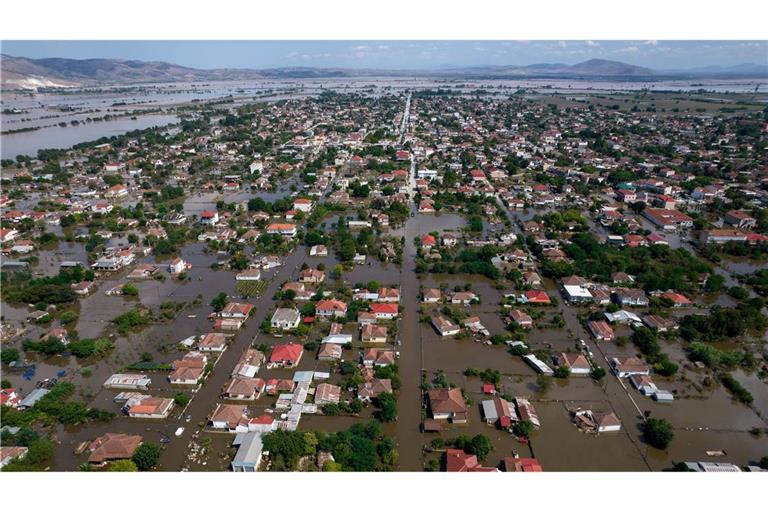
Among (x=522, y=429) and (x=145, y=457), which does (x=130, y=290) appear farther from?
(x=522, y=429)

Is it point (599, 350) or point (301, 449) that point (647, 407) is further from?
point (301, 449)

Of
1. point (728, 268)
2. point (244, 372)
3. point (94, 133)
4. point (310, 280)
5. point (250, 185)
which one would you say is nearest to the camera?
point (244, 372)

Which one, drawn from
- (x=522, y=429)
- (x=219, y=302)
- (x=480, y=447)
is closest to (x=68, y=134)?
(x=219, y=302)

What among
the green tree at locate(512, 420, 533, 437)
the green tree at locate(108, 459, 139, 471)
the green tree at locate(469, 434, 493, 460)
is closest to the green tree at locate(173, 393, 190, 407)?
the green tree at locate(108, 459, 139, 471)

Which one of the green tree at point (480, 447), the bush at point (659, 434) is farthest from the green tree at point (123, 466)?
the bush at point (659, 434)

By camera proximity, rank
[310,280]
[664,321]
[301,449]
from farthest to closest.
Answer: [310,280], [664,321], [301,449]

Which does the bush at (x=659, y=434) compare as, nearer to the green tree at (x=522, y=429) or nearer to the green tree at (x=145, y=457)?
the green tree at (x=522, y=429)

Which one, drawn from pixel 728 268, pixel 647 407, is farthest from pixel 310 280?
pixel 728 268
